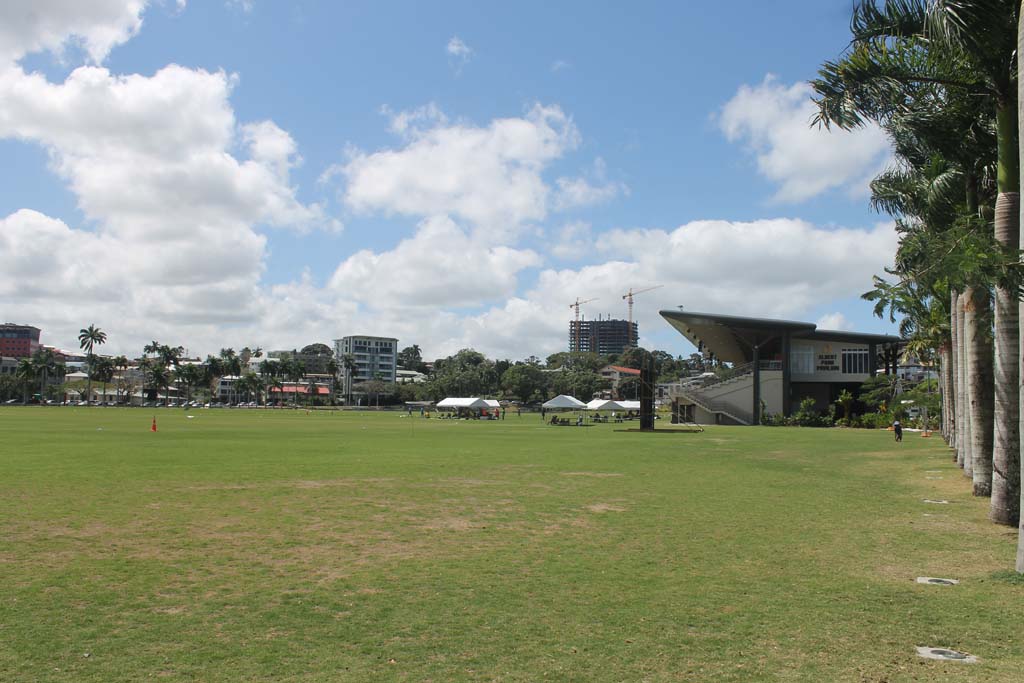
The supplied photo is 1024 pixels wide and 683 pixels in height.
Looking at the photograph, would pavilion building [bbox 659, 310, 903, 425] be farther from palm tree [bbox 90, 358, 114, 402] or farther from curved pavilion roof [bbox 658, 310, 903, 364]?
palm tree [bbox 90, 358, 114, 402]

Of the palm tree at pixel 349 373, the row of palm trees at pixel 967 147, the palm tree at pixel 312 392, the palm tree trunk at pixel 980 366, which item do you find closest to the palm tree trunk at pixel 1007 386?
the row of palm trees at pixel 967 147

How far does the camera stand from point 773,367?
265ft

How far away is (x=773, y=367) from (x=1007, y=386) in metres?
69.6

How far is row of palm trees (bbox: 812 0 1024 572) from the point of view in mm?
11312

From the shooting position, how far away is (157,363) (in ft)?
547

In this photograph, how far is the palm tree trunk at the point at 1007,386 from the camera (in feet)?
43.9

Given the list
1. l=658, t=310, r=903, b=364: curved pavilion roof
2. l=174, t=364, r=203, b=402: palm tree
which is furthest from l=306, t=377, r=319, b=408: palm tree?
l=658, t=310, r=903, b=364: curved pavilion roof

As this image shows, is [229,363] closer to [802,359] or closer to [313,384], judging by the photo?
[313,384]

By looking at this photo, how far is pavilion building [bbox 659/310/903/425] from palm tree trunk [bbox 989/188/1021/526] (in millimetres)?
64123

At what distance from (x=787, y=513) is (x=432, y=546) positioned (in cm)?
784

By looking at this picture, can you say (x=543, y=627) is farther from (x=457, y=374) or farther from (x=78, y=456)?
(x=457, y=374)

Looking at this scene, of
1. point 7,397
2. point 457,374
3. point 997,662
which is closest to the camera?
point 997,662

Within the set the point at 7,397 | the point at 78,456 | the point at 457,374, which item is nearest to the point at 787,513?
the point at 78,456

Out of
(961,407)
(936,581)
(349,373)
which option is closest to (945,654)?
(936,581)
